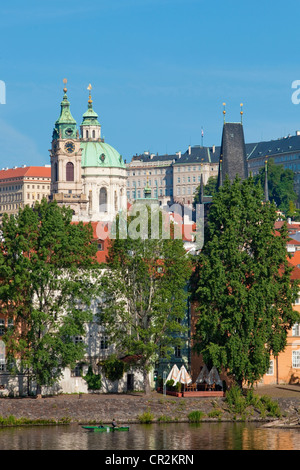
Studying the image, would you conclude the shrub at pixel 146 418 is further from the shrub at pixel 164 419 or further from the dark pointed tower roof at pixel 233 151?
the dark pointed tower roof at pixel 233 151

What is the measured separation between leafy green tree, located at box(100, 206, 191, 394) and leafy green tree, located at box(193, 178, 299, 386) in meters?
1.75

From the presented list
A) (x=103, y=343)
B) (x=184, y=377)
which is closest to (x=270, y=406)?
(x=184, y=377)

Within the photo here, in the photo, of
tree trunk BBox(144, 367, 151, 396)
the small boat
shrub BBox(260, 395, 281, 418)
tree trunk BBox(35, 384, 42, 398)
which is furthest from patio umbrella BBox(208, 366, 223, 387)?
tree trunk BBox(35, 384, 42, 398)

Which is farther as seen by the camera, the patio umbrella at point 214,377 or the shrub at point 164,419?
the patio umbrella at point 214,377

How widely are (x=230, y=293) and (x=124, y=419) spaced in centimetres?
1147

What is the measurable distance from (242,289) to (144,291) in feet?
23.1

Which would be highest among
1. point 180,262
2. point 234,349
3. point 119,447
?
point 180,262

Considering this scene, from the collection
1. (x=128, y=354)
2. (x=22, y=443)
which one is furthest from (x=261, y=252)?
(x=22, y=443)

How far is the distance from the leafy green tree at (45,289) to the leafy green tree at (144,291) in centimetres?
179

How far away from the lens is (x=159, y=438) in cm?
7044

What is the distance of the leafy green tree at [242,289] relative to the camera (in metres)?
80.7

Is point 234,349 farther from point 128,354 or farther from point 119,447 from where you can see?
point 119,447

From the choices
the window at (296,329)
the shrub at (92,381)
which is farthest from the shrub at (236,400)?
the window at (296,329)

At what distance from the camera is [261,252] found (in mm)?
82875
